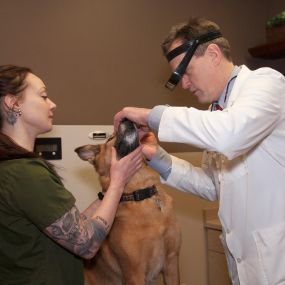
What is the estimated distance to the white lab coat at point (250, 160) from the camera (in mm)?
1032

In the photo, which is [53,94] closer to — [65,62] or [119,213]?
[65,62]

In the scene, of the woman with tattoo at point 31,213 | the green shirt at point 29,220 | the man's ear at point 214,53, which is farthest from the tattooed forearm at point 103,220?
the man's ear at point 214,53

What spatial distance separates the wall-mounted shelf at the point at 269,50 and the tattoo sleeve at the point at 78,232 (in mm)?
1882

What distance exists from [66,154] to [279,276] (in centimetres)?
133

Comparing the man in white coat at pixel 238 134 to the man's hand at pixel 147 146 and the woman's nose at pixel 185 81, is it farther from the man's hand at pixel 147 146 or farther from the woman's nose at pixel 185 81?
the man's hand at pixel 147 146

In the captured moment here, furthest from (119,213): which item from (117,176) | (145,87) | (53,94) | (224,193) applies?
(145,87)

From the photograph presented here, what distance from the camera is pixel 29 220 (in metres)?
1.15

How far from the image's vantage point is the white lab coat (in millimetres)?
1032

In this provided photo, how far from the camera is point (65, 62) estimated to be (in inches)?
87.4

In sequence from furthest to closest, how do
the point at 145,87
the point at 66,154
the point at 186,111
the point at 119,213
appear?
the point at 145,87, the point at 66,154, the point at 119,213, the point at 186,111

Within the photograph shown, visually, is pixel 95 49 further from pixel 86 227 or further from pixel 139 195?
pixel 86 227

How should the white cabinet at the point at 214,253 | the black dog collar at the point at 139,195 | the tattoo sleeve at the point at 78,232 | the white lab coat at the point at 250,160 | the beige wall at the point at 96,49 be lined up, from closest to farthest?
the white lab coat at the point at 250,160 → the tattoo sleeve at the point at 78,232 → the black dog collar at the point at 139,195 → the beige wall at the point at 96,49 → the white cabinet at the point at 214,253

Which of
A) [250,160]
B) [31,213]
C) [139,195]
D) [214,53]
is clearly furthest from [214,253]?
[31,213]

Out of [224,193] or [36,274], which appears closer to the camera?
[36,274]
